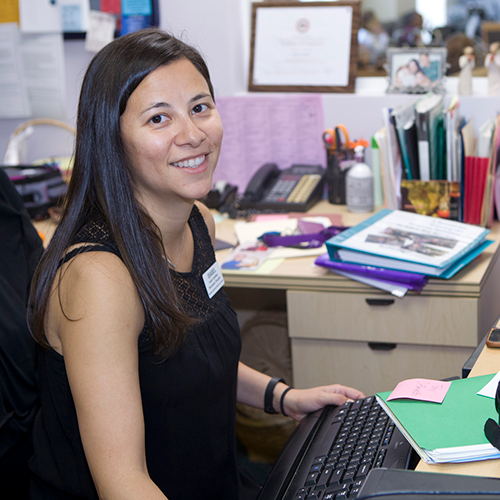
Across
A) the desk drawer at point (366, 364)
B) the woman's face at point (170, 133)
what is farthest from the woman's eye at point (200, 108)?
the desk drawer at point (366, 364)

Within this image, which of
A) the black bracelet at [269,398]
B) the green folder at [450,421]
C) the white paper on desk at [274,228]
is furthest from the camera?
the white paper on desk at [274,228]

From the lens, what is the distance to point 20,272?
124 cm

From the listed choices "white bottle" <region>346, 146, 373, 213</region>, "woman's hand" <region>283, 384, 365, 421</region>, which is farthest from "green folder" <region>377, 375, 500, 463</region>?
"white bottle" <region>346, 146, 373, 213</region>

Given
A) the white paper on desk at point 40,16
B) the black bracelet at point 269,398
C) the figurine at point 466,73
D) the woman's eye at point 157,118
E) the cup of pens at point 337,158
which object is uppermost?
the white paper on desk at point 40,16

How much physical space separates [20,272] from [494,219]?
52.8 inches

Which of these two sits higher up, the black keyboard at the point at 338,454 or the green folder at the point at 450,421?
the green folder at the point at 450,421

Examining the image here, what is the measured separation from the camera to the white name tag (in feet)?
3.71

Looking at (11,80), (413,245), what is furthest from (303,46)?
(11,80)

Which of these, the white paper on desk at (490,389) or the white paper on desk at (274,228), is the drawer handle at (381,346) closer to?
the white paper on desk at (274,228)

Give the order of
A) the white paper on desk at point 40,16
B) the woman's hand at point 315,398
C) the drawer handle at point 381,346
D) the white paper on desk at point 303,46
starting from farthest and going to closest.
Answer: the white paper on desk at point 40,16
the white paper on desk at point 303,46
the drawer handle at point 381,346
the woman's hand at point 315,398

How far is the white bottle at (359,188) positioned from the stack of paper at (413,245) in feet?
0.99

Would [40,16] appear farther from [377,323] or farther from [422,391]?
[422,391]

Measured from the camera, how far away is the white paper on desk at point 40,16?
2.40 metres

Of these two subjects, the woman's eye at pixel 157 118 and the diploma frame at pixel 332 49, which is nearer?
the woman's eye at pixel 157 118
